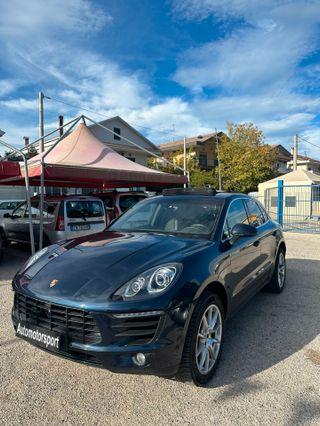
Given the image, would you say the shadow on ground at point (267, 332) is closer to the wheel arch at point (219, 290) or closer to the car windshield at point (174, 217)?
the wheel arch at point (219, 290)

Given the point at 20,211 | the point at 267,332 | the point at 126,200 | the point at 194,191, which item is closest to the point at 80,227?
the point at 126,200

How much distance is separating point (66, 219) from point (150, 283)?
18.2ft

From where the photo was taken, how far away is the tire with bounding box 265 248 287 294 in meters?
5.30

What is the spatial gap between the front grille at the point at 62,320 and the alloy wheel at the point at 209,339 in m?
0.88

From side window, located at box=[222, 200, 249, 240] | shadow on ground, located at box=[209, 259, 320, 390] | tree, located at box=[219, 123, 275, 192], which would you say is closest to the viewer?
shadow on ground, located at box=[209, 259, 320, 390]

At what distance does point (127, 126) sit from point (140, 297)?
Result: 99.8 ft

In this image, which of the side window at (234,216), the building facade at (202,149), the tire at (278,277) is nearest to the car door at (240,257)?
the side window at (234,216)

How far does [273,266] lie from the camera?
5148 mm

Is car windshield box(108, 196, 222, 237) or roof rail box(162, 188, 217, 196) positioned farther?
roof rail box(162, 188, 217, 196)

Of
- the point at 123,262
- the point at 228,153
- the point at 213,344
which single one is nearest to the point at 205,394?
the point at 213,344

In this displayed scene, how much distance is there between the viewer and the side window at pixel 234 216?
371 centimetres

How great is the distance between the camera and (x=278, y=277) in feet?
17.7

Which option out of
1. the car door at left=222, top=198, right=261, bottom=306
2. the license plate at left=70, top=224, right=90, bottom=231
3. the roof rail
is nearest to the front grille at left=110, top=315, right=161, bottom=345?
the car door at left=222, top=198, right=261, bottom=306

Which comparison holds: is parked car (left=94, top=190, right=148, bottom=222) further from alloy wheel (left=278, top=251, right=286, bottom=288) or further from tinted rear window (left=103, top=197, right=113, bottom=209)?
alloy wheel (left=278, top=251, right=286, bottom=288)
